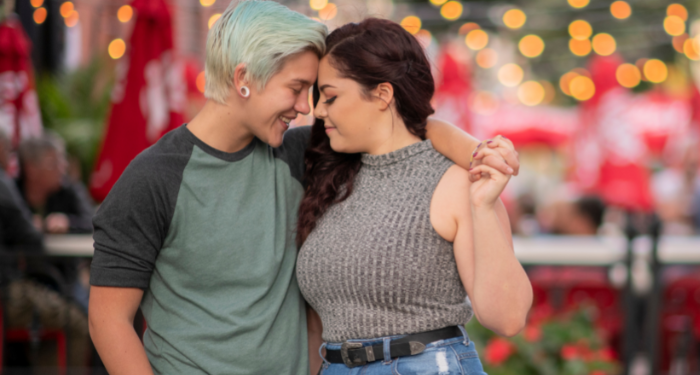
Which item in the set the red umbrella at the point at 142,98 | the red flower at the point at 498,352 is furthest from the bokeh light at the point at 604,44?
the red umbrella at the point at 142,98

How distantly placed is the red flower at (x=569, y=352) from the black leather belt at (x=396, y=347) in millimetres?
2082

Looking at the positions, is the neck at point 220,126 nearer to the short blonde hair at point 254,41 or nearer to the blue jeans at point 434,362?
the short blonde hair at point 254,41

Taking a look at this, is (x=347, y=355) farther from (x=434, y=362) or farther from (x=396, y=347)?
(x=434, y=362)

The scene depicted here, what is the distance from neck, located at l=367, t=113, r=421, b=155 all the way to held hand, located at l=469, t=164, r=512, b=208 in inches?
15.8

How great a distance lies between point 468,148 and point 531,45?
1163 cm

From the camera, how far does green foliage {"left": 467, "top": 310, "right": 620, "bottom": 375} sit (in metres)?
3.63

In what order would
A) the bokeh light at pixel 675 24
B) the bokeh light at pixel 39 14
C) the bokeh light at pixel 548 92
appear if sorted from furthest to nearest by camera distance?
the bokeh light at pixel 548 92 → the bokeh light at pixel 675 24 → the bokeh light at pixel 39 14

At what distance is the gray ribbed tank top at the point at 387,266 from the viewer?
1.85 meters

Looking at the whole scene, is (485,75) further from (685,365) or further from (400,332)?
(400,332)

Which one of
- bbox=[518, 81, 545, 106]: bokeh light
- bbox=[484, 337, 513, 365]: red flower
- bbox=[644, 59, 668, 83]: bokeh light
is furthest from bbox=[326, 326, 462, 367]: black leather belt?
bbox=[518, 81, 545, 106]: bokeh light

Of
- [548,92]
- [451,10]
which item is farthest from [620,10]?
[548,92]

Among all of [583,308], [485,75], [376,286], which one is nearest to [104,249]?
[376,286]

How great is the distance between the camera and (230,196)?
194cm

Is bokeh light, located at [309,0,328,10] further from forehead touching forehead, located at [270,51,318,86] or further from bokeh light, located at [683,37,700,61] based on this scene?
bokeh light, located at [683,37,700,61]
